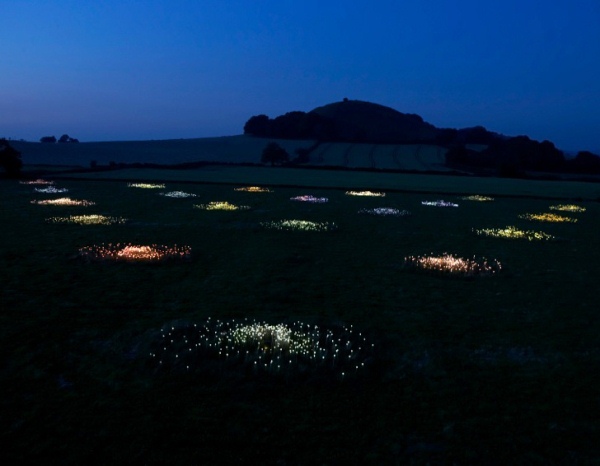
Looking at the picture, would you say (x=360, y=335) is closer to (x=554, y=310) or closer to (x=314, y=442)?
(x=314, y=442)

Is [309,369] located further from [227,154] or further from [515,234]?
[227,154]

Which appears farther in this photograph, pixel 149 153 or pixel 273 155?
pixel 149 153

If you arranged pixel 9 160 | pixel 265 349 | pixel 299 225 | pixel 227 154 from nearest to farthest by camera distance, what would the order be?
pixel 265 349 → pixel 299 225 → pixel 9 160 → pixel 227 154

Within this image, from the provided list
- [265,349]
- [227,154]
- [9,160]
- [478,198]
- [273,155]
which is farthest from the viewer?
[227,154]

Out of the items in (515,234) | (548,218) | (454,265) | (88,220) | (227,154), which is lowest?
(454,265)

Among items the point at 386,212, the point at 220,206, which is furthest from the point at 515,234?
the point at 220,206
